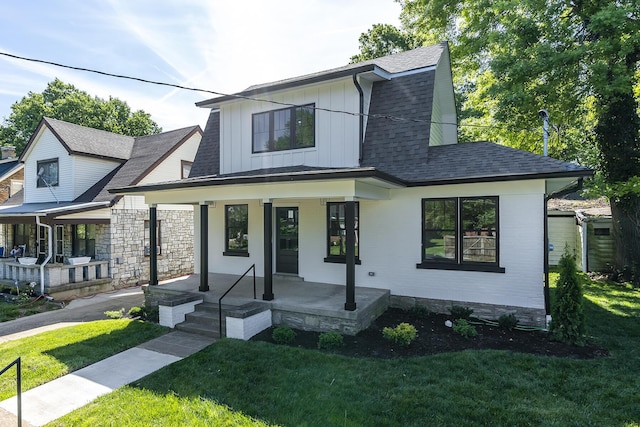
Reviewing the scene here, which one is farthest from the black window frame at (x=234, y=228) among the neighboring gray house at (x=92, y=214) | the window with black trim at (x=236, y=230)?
the neighboring gray house at (x=92, y=214)

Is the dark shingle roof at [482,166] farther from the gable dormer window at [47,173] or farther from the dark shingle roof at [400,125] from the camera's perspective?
the gable dormer window at [47,173]

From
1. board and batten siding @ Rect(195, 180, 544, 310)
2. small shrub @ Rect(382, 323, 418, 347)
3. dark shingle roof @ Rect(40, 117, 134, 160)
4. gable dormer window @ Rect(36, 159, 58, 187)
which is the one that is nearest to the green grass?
board and batten siding @ Rect(195, 180, 544, 310)

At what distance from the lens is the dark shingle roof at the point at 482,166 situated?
23.0 feet

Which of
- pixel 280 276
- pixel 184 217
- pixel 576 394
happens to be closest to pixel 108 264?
pixel 184 217

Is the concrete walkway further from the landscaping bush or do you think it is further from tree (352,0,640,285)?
tree (352,0,640,285)

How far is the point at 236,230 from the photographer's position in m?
11.3

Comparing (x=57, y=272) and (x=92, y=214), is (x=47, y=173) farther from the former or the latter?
(x=57, y=272)

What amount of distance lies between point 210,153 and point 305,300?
6.87 m

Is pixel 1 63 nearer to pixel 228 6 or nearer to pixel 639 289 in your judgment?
pixel 228 6

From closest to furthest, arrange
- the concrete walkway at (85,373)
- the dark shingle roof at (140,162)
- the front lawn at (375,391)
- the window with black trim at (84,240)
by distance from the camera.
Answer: the front lawn at (375,391) → the concrete walkway at (85,373) → the window with black trim at (84,240) → the dark shingle roof at (140,162)

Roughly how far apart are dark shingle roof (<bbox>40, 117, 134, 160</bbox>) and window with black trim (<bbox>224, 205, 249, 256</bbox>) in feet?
26.3

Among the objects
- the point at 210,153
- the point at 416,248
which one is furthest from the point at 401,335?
the point at 210,153

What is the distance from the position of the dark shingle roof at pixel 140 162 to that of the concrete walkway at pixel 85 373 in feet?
21.2

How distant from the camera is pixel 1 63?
16.2 feet
